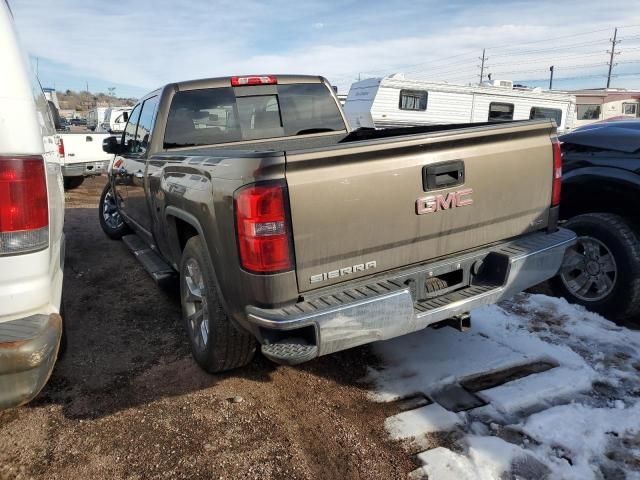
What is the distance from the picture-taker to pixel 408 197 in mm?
2594

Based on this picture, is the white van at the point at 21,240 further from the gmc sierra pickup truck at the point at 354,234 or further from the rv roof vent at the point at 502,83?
the rv roof vent at the point at 502,83

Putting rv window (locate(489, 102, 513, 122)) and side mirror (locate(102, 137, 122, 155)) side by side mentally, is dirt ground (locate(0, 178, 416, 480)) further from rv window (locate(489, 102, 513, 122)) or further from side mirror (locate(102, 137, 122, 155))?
rv window (locate(489, 102, 513, 122))

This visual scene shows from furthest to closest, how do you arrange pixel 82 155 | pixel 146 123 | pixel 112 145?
pixel 82 155 → pixel 112 145 → pixel 146 123

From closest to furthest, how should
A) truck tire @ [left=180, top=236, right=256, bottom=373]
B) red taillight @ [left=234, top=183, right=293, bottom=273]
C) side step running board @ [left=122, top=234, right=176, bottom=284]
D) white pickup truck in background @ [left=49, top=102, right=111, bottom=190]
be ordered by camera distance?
red taillight @ [left=234, top=183, right=293, bottom=273] < truck tire @ [left=180, top=236, right=256, bottom=373] < side step running board @ [left=122, top=234, right=176, bottom=284] < white pickup truck in background @ [left=49, top=102, right=111, bottom=190]

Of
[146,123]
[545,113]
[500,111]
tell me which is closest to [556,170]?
[146,123]


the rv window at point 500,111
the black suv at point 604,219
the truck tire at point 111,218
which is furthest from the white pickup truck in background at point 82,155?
the rv window at point 500,111

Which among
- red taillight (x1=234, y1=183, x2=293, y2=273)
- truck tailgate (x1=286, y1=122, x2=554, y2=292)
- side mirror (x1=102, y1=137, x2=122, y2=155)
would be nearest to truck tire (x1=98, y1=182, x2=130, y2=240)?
side mirror (x1=102, y1=137, x2=122, y2=155)

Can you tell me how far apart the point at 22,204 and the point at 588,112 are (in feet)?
90.3

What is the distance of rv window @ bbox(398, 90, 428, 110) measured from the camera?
46.5 ft

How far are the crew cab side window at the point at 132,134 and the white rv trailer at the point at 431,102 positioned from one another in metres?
9.15

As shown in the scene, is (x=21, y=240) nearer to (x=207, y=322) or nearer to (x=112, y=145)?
(x=207, y=322)

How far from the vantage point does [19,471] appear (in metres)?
2.40

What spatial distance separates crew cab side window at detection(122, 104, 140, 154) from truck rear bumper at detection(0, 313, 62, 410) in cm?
298

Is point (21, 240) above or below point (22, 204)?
below
